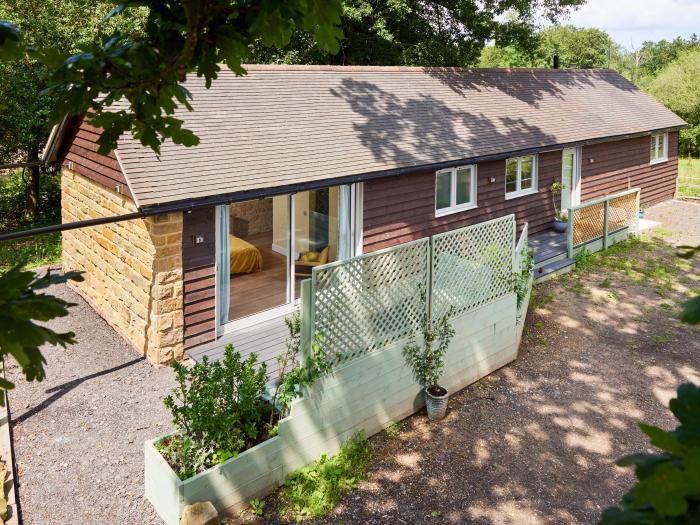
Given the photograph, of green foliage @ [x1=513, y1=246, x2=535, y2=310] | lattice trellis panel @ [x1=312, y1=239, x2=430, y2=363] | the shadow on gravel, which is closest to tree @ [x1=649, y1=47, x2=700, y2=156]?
green foliage @ [x1=513, y1=246, x2=535, y2=310]

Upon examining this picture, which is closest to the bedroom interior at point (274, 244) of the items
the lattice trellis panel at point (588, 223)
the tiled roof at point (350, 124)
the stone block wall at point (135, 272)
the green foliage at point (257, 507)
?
the tiled roof at point (350, 124)

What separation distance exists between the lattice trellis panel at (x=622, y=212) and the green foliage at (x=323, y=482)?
36.5 ft

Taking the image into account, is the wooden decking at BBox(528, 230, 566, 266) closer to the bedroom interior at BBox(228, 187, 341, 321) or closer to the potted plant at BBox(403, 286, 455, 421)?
the bedroom interior at BBox(228, 187, 341, 321)

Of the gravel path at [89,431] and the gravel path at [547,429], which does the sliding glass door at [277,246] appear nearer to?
the gravel path at [89,431]

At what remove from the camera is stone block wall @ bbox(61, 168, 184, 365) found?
842 centimetres

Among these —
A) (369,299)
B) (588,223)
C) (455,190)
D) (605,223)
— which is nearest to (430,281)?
(369,299)

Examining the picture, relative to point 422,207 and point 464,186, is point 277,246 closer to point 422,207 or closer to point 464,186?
point 422,207

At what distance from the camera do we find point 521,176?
15.2 metres

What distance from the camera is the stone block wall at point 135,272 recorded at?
8.42 m

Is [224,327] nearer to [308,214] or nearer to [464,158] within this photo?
[308,214]

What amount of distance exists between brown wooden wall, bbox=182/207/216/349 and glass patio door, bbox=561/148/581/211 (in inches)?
452

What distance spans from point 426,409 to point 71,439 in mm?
4505

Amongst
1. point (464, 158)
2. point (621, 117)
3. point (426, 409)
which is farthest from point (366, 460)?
point (621, 117)

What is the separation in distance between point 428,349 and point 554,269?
21.4 ft
